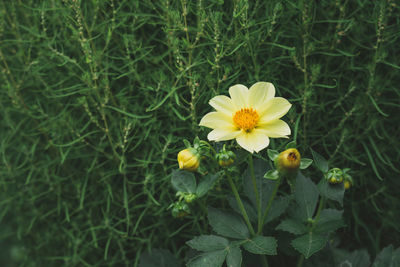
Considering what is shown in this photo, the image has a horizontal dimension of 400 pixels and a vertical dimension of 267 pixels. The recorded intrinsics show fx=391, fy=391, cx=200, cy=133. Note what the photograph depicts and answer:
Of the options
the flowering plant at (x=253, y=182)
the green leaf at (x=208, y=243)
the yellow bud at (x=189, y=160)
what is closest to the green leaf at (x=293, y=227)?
the flowering plant at (x=253, y=182)

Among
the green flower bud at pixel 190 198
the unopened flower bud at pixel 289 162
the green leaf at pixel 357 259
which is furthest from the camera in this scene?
the green leaf at pixel 357 259

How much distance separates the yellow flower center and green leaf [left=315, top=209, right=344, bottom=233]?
0.23 m

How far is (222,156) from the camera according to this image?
602mm

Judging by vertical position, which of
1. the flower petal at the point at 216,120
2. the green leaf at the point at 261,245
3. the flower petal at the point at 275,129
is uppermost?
the flower petal at the point at 216,120

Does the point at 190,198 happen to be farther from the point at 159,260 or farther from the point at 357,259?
the point at 357,259

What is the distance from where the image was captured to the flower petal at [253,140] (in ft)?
1.91

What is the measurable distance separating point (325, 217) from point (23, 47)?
2.69ft

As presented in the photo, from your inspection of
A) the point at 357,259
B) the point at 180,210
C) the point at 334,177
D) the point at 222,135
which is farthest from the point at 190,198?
the point at 357,259

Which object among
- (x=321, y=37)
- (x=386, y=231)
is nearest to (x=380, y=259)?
(x=386, y=231)

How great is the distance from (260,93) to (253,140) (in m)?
0.09

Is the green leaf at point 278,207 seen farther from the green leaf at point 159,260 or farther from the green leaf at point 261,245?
the green leaf at point 159,260

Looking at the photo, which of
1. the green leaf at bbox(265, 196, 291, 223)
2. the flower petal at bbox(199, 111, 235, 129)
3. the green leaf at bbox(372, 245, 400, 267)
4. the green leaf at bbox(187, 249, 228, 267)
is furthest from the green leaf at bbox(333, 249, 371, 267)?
the flower petal at bbox(199, 111, 235, 129)

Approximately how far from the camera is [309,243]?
0.65m

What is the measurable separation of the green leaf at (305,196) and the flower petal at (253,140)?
0.19 meters
